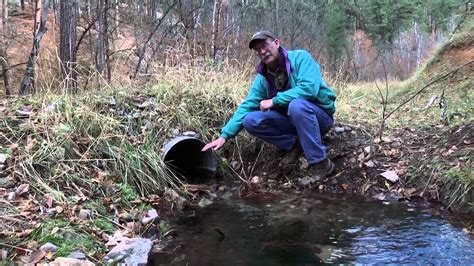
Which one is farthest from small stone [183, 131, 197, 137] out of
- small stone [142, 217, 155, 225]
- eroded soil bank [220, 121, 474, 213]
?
small stone [142, 217, 155, 225]

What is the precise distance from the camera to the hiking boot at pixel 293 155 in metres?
4.47

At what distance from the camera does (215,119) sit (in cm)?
511

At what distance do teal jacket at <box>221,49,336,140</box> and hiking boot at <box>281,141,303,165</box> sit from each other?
1.63 feet

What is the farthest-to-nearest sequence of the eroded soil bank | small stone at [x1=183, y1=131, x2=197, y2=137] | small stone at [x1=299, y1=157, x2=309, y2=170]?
small stone at [x1=183, y1=131, x2=197, y2=137] < small stone at [x1=299, y1=157, x2=309, y2=170] < the eroded soil bank

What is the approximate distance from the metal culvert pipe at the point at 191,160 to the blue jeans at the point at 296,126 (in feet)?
2.47

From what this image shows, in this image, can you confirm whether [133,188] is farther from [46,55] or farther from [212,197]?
[46,55]

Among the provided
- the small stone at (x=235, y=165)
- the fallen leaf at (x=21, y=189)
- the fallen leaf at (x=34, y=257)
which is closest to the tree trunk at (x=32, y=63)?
the fallen leaf at (x=21, y=189)

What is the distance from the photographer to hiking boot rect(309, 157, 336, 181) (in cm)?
419

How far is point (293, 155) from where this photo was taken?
177 inches

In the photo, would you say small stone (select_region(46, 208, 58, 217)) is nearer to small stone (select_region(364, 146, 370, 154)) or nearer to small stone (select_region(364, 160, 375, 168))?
small stone (select_region(364, 160, 375, 168))

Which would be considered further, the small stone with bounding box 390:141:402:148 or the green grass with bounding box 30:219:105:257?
the small stone with bounding box 390:141:402:148

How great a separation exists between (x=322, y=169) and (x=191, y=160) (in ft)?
5.34

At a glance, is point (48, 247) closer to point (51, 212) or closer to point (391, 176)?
point (51, 212)

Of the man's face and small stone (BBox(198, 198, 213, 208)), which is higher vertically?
the man's face
